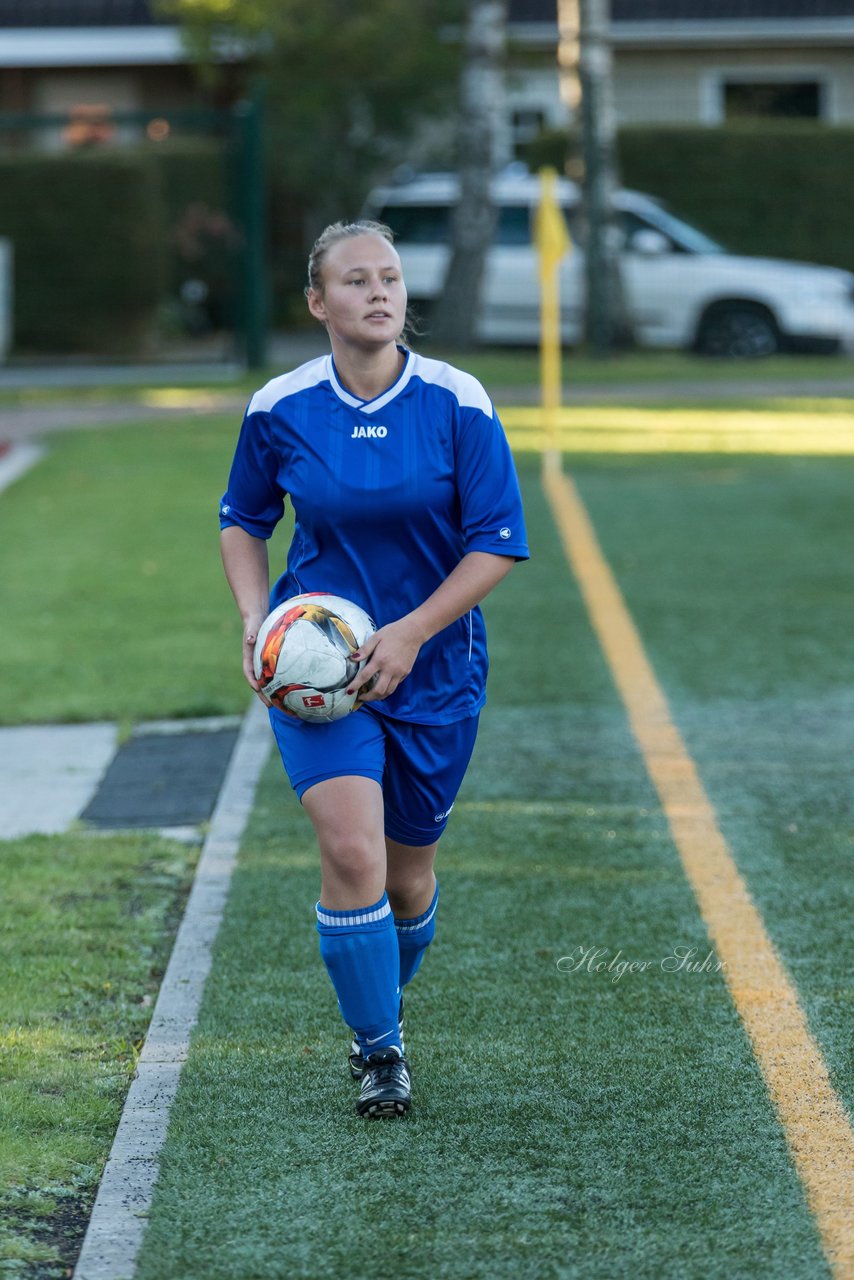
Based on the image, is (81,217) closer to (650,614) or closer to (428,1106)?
(650,614)

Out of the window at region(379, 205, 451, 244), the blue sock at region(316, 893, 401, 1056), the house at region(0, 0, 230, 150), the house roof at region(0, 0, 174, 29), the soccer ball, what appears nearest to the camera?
the soccer ball

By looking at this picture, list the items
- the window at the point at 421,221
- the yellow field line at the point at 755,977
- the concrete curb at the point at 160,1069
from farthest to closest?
the window at the point at 421,221
the yellow field line at the point at 755,977
the concrete curb at the point at 160,1069

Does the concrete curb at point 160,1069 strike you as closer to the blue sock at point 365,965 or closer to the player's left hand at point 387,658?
the blue sock at point 365,965

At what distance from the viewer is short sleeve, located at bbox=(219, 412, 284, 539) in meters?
4.13

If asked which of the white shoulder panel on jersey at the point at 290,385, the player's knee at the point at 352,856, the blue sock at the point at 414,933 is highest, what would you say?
the white shoulder panel on jersey at the point at 290,385

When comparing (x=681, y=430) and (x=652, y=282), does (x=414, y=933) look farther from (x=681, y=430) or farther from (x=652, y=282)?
(x=652, y=282)

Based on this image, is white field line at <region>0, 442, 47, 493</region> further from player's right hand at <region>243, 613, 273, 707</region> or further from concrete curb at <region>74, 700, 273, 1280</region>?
player's right hand at <region>243, 613, 273, 707</region>

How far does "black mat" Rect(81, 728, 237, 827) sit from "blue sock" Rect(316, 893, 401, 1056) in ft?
8.06

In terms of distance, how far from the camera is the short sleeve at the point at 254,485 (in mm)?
4129

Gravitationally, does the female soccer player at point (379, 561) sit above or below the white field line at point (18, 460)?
above

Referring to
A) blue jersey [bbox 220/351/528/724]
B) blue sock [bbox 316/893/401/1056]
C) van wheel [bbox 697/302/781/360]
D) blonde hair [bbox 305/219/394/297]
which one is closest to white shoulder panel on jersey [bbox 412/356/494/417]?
blue jersey [bbox 220/351/528/724]

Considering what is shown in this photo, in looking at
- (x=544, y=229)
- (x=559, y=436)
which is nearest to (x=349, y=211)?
(x=559, y=436)

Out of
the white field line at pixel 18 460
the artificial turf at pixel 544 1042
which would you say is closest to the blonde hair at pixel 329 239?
the artificial turf at pixel 544 1042

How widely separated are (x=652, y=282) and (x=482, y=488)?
2203cm
